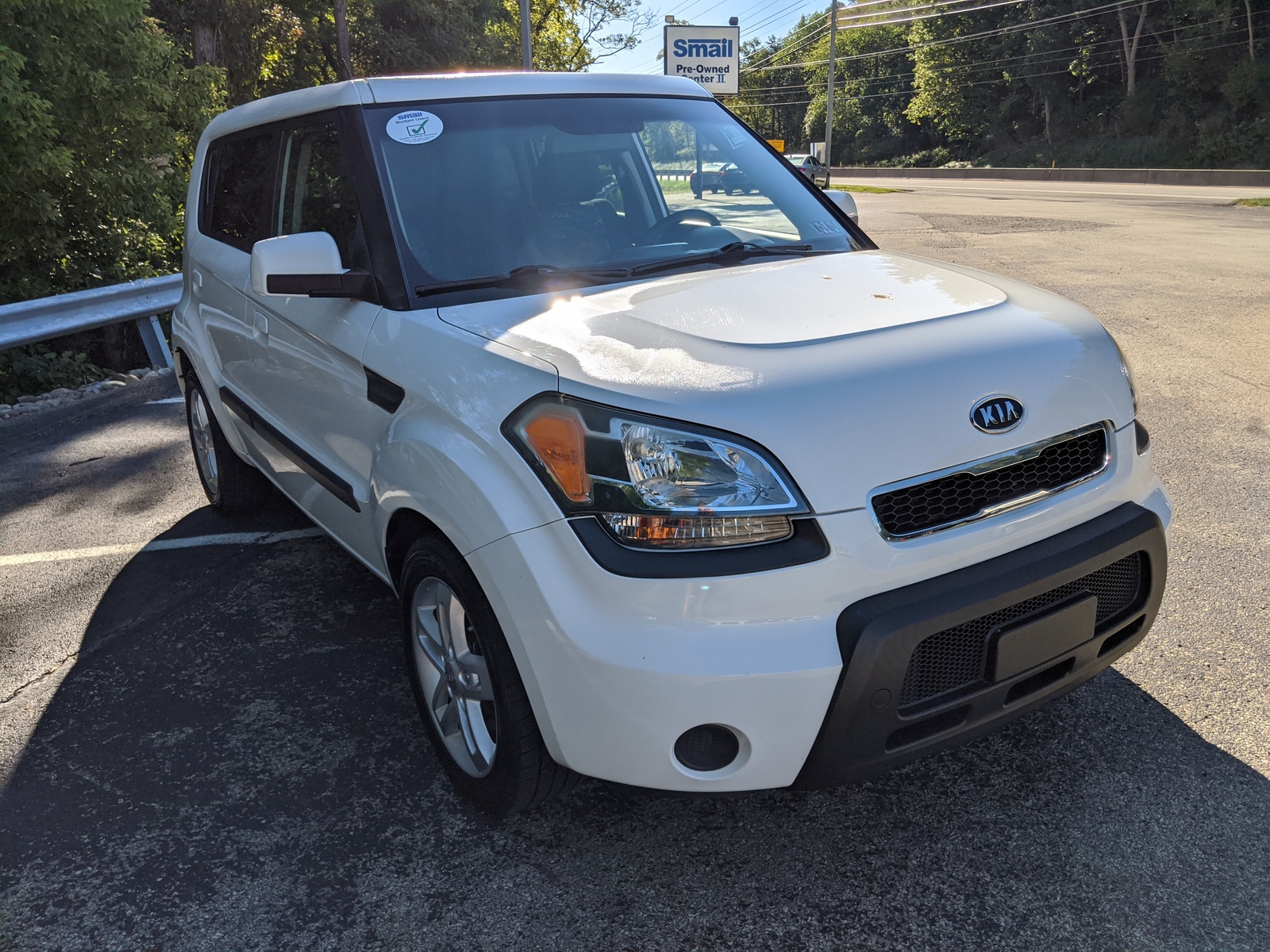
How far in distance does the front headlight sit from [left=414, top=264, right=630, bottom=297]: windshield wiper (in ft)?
2.84

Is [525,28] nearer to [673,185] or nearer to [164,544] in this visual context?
[164,544]

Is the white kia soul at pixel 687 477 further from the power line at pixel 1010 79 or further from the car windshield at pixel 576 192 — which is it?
the power line at pixel 1010 79

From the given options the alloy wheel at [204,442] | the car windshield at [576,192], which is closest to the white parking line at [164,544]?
the alloy wheel at [204,442]

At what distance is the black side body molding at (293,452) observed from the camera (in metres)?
3.10

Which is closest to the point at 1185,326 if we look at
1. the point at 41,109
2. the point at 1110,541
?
the point at 1110,541

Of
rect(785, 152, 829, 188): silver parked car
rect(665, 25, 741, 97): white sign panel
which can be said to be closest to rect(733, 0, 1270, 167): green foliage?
rect(665, 25, 741, 97): white sign panel

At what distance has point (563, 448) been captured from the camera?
2129 mm

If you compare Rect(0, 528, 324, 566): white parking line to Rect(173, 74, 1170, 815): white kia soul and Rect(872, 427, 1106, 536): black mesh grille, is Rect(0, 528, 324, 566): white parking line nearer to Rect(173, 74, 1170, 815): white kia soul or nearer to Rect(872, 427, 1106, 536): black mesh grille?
Rect(173, 74, 1170, 815): white kia soul

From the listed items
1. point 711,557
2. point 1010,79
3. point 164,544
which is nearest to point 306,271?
point 711,557

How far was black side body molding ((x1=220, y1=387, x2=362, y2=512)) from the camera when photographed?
3098 mm

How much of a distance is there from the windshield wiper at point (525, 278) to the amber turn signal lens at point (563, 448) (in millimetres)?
775

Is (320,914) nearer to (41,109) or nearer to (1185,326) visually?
(1185,326)

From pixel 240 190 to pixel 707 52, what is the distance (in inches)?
1049

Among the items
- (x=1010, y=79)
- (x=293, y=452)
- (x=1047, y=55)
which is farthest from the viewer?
(x=1010, y=79)
